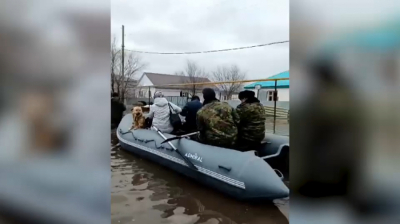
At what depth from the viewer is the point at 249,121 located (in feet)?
11.4

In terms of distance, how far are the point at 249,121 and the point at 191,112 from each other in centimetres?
116

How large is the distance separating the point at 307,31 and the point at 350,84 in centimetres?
16

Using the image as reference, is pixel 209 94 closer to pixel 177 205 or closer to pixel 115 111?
pixel 177 205

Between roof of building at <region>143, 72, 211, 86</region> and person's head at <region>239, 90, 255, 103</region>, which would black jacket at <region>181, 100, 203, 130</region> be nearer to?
person's head at <region>239, 90, 255, 103</region>

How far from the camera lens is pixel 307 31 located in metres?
0.68

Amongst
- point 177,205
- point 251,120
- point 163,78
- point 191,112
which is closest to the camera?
point 177,205

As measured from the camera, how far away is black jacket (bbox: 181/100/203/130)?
170 inches

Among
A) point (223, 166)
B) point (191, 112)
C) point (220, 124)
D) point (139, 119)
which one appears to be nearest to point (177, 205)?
point (223, 166)

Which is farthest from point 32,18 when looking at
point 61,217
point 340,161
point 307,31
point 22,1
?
point 340,161

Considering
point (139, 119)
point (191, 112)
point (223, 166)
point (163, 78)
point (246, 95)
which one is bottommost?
point (223, 166)

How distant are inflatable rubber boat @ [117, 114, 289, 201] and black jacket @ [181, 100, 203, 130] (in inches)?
17.6

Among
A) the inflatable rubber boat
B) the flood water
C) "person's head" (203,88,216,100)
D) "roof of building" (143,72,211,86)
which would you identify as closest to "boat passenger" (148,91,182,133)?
the inflatable rubber boat

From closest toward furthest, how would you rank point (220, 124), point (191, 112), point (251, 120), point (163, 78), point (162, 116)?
point (220, 124) < point (251, 120) < point (191, 112) < point (162, 116) < point (163, 78)

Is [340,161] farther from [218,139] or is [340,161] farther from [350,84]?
[218,139]
